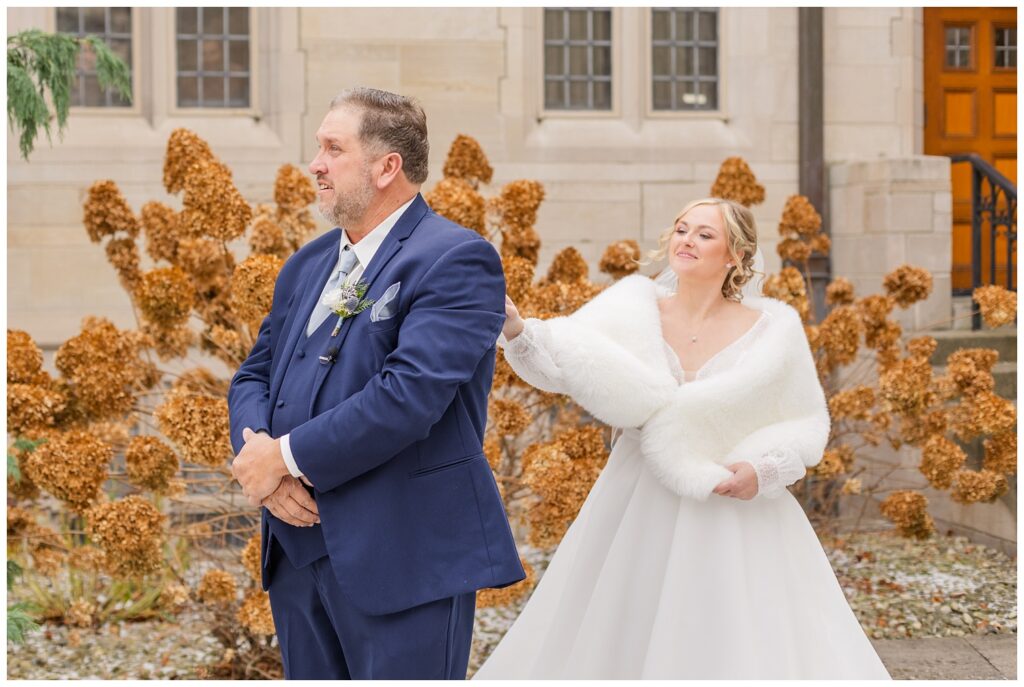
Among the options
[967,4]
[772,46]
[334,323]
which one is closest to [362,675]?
[334,323]

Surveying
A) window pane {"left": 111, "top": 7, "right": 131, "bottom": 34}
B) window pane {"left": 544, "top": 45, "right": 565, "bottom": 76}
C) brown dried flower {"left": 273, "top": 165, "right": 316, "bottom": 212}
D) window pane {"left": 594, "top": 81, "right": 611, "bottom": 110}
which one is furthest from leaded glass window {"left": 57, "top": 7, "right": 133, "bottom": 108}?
brown dried flower {"left": 273, "top": 165, "right": 316, "bottom": 212}

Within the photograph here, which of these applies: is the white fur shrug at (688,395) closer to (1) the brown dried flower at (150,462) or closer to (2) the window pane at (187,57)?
(1) the brown dried flower at (150,462)

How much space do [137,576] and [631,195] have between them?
5227mm

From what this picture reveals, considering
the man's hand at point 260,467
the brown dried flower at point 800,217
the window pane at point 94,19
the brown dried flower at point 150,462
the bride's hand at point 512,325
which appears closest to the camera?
the man's hand at point 260,467

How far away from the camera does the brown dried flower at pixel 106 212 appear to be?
5668 mm

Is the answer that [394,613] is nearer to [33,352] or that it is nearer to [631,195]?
[33,352]

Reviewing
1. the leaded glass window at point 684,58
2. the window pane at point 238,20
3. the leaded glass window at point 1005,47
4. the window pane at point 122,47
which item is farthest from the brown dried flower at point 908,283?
the window pane at point 122,47

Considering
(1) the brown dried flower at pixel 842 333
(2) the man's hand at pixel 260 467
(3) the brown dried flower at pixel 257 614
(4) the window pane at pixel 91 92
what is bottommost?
(3) the brown dried flower at pixel 257 614

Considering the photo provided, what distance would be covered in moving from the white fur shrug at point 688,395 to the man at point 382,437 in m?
1.09

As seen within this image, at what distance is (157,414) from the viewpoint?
4.78 meters

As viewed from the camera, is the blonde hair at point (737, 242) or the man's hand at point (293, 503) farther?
the blonde hair at point (737, 242)

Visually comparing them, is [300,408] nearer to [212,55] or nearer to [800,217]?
[800,217]

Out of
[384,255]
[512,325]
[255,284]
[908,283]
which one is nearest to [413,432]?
[384,255]

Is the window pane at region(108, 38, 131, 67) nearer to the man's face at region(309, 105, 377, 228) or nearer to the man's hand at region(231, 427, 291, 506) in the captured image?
the man's face at region(309, 105, 377, 228)
